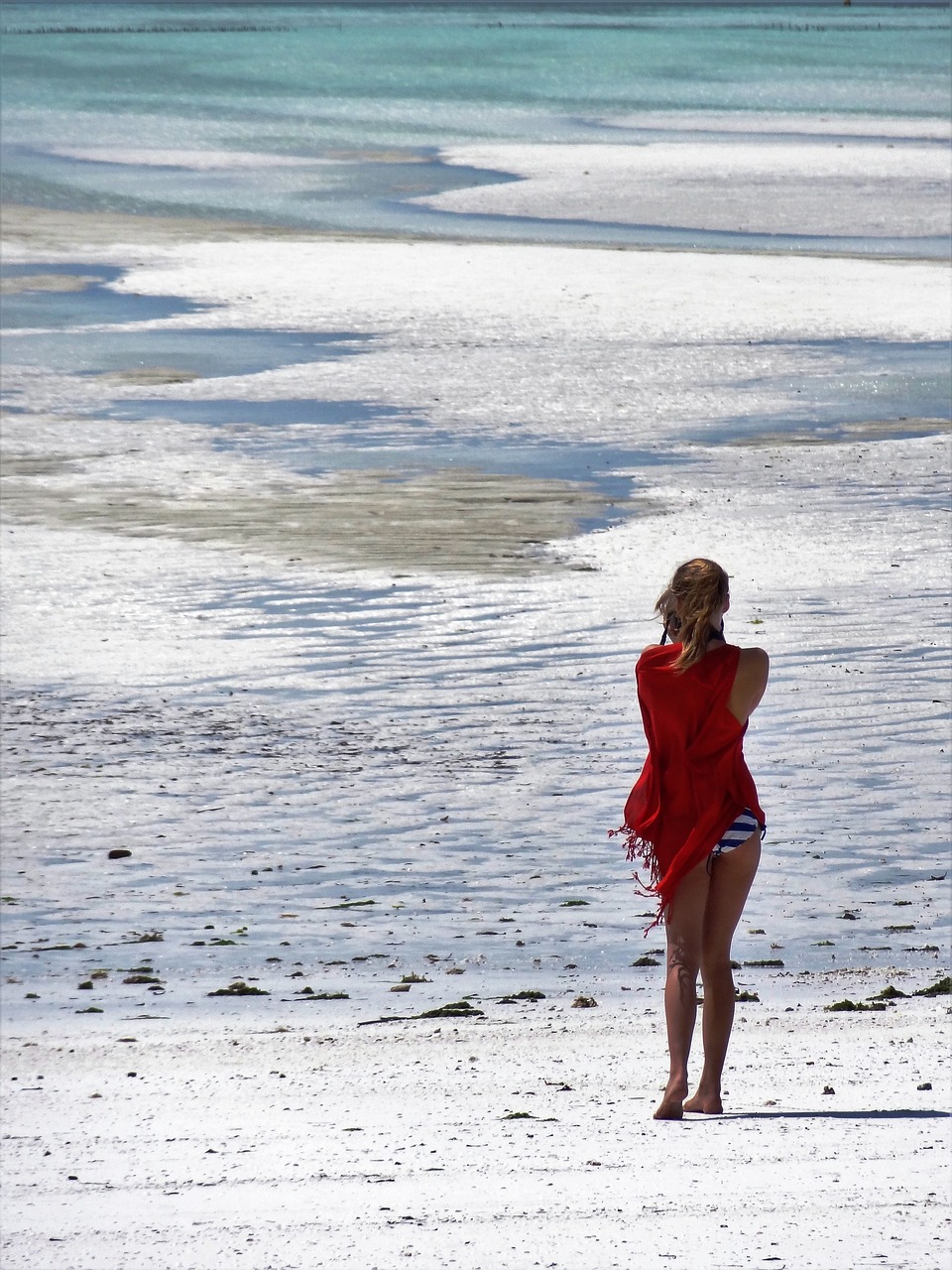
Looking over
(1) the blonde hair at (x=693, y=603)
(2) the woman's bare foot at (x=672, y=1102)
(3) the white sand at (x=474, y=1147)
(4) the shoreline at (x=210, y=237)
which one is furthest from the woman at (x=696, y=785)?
(4) the shoreline at (x=210, y=237)

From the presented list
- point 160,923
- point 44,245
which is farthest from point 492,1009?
point 44,245

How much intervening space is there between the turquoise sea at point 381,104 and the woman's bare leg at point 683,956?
21406mm

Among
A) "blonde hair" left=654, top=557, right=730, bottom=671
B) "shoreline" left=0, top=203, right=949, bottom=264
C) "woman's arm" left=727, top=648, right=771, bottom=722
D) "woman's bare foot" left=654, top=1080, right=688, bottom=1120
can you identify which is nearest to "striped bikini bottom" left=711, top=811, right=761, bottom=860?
"woman's arm" left=727, top=648, right=771, bottom=722

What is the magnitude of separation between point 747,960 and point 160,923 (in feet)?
6.91

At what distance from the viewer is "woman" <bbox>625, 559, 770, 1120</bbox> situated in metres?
4.15

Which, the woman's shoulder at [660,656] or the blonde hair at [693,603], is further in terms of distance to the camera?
the woman's shoulder at [660,656]

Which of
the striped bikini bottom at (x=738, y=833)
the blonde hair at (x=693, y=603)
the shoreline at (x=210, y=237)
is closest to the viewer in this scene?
the blonde hair at (x=693, y=603)

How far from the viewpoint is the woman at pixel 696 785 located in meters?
4.15

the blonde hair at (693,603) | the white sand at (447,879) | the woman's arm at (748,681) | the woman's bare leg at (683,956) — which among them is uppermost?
the blonde hair at (693,603)

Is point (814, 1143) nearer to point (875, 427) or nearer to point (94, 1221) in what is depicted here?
point (94, 1221)

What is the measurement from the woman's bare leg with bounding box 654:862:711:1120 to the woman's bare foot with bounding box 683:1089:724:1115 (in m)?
0.11

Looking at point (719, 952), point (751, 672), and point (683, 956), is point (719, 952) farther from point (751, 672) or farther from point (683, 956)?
point (751, 672)

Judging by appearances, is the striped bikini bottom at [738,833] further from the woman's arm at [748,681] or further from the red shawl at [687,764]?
the woman's arm at [748,681]

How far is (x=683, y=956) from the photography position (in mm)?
4473
